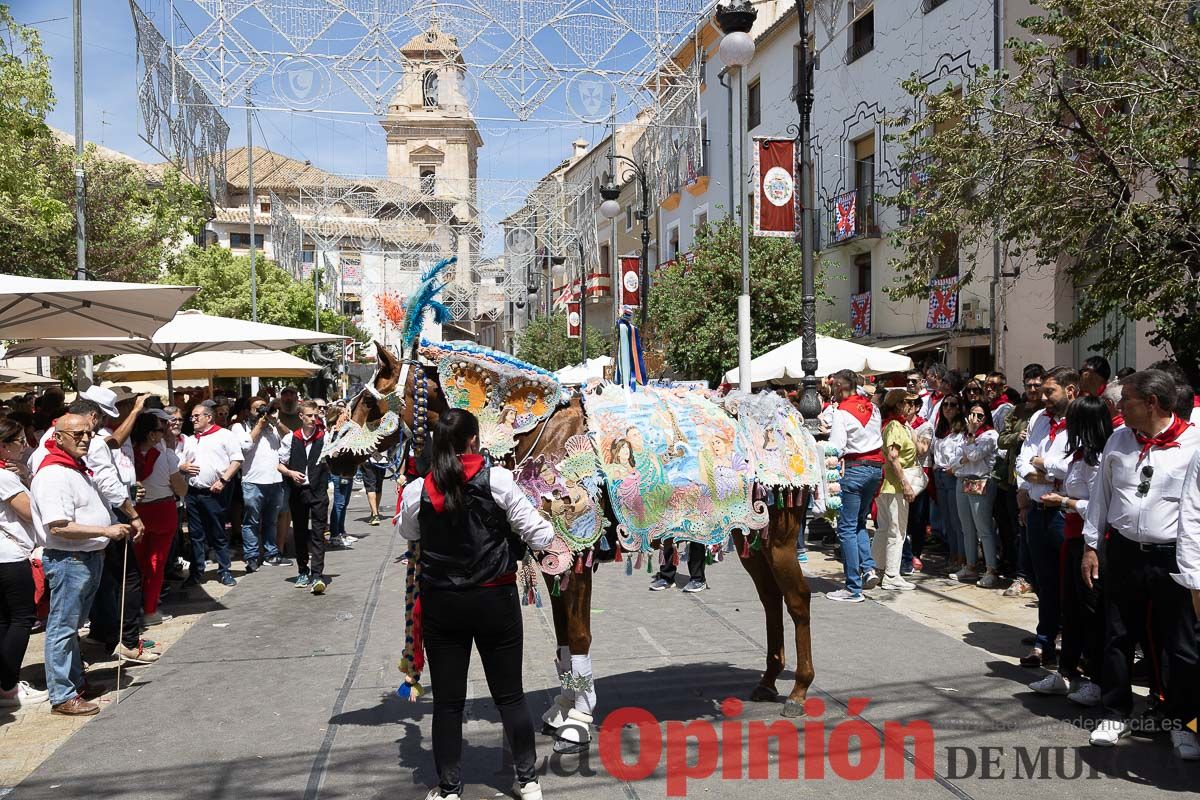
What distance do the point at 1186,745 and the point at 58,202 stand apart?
17.3 meters

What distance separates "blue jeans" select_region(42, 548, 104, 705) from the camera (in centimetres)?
598

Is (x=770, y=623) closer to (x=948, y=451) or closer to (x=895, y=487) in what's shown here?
(x=895, y=487)

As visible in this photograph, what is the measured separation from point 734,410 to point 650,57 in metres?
16.1

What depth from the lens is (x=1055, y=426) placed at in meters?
6.41

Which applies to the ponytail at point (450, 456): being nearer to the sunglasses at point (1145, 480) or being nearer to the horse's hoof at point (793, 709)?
the horse's hoof at point (793, 709)

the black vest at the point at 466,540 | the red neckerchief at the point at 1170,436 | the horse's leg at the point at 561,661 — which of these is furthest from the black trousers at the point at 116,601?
the red neckerchief at the point at 1170,436

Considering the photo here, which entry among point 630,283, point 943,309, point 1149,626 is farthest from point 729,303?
point 1149,626

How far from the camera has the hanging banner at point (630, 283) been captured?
24766mm

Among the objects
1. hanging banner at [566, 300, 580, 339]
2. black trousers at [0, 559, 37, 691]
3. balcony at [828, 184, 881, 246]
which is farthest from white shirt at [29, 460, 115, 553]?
hanging banner at [566, 300, 580, 339]

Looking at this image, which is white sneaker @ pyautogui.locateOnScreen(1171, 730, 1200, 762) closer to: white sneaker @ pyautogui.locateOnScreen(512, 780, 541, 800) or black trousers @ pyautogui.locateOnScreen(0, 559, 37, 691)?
white sneaker @ pyautogui.locateOnScreen(512, 780, 541, 800)

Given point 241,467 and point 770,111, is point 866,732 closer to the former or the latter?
point 241,467

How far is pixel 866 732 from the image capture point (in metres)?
5.36

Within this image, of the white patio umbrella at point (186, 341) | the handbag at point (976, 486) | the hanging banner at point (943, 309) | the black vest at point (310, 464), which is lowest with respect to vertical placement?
the handbag at point (976, 486)

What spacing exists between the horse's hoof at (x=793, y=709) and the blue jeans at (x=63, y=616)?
4.39 meters
